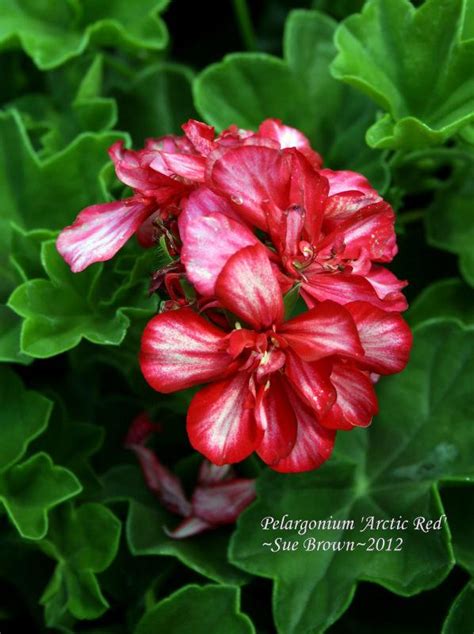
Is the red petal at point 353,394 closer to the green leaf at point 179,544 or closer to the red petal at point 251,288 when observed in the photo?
the red petal at point 251,288

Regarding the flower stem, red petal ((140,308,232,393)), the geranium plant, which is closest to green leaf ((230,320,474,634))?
the geranium plant

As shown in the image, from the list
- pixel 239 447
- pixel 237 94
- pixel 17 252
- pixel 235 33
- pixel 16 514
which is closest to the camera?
pixel 239 447

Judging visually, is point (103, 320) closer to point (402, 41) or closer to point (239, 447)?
point (239, 447)

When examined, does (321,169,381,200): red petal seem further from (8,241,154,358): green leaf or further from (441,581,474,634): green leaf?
(441,581,474,634): green leaf

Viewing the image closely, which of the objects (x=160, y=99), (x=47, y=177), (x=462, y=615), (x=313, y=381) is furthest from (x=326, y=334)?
(x=160, y=99)

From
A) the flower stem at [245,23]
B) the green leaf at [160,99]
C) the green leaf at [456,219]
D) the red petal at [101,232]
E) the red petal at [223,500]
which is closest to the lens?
the red petal at [101,232]

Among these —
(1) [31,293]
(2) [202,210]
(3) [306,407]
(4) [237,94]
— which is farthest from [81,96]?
(3) [306,407]

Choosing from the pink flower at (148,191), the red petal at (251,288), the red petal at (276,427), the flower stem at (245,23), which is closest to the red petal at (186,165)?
the pink flower at (148,191)
